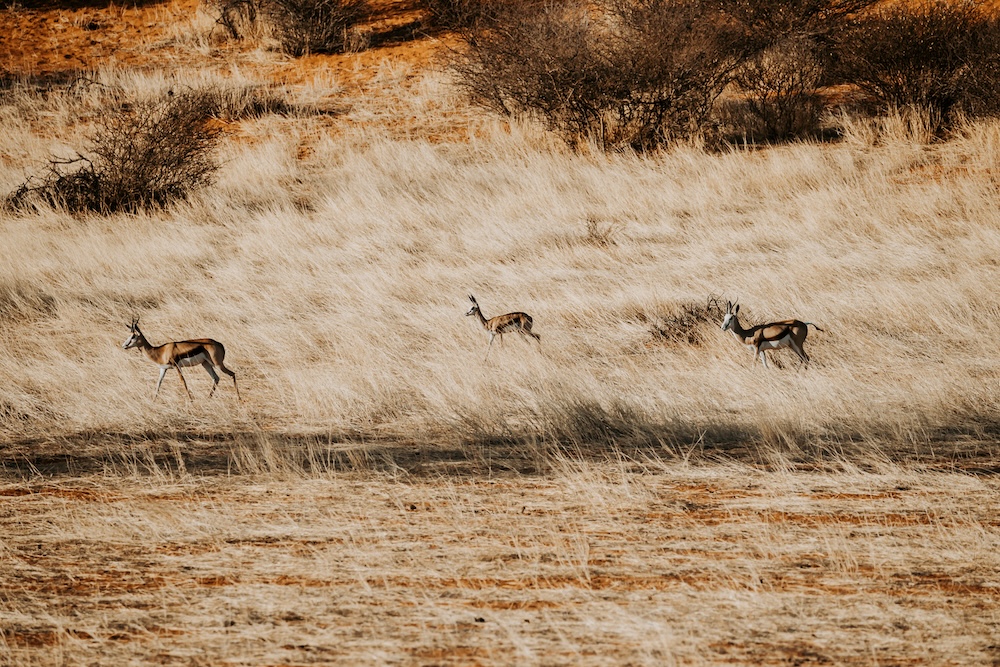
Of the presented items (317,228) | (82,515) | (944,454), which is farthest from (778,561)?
(317,228)

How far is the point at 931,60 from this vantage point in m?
16.9

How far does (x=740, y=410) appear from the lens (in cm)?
727

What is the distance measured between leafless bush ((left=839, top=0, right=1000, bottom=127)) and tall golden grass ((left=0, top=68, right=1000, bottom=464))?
0.94 metres

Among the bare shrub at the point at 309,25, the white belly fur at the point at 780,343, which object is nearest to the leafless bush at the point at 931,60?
the white belly fur at the point at 780,343

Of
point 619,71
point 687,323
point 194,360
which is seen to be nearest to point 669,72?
point 619,71

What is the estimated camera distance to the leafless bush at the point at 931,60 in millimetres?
16438

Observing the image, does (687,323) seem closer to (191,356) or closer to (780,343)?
(780,343)

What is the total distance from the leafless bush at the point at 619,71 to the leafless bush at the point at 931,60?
2310 mm

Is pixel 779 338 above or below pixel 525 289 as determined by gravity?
above

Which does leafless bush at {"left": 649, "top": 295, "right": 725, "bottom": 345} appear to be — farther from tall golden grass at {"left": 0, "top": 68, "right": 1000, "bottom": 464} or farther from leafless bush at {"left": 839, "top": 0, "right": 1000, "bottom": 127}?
leafless bush at {"left": 839, "top": 0, "right": 1000, "bottom": 127}

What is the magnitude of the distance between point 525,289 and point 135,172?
25.5 ft

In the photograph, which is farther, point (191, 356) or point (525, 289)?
point (525, 289)

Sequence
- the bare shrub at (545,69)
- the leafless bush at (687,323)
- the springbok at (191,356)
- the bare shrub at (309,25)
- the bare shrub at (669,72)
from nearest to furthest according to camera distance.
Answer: the springbok at (191,356) → the leafless bush at (687,323) → the bare shrub at (669,72) → the bare shrub at (545,69) → the bare shrub at (309,25)

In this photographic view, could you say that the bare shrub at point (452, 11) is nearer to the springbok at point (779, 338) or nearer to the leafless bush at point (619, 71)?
the leafless bush at point (619, 71)
